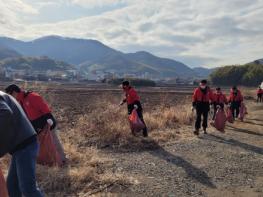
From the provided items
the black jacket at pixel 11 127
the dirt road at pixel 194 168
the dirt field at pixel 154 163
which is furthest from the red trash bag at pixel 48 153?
the black jacket at pixel 11 127

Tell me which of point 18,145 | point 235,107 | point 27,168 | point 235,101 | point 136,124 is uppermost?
point 18,145

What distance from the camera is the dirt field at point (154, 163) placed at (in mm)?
7798

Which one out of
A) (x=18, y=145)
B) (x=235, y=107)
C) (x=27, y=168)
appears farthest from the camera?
(x=235, y=107)

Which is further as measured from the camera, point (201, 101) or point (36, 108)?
point (201, 101)

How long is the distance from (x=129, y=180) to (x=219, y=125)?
778cm

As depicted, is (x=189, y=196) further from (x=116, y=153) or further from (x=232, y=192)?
(x=116, y=153)

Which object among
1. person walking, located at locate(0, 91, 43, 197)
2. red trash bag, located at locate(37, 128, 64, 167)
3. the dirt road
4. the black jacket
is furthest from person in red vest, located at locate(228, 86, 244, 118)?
the black jacket

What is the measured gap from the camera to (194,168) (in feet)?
31.1

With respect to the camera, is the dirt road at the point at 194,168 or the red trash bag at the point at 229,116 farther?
the red trash bag at the point at 229,116

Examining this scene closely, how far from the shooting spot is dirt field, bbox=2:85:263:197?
7798 millimetres

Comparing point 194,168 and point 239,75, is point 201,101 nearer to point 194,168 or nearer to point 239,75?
point 194,168

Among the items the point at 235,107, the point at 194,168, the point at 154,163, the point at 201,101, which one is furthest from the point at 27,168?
the point at 235,107

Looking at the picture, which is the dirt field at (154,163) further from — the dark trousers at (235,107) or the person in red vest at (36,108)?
the dark trousers at (235,107)

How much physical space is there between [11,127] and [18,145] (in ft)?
1.72
